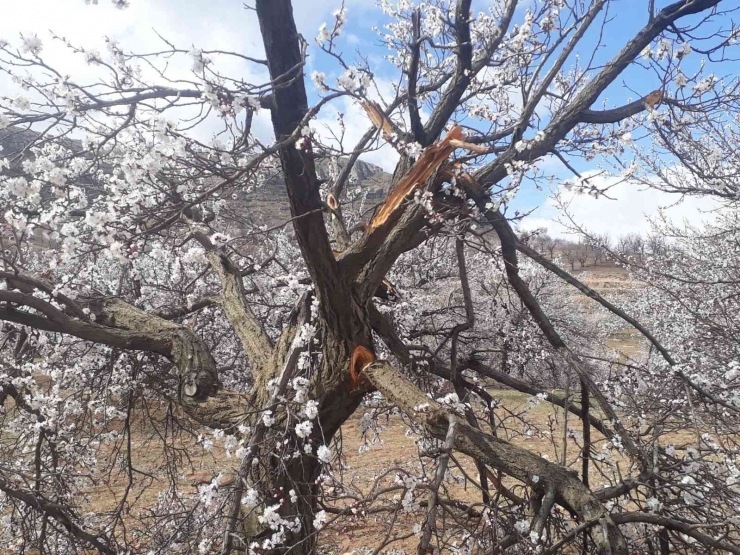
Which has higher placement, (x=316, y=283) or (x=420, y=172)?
(x=420, y=172)

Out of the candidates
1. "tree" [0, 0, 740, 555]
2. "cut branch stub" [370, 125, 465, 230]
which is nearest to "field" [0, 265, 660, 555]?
"tree" [0, 0, 740, 555]

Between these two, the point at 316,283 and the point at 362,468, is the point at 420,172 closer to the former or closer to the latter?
the point at 316,283

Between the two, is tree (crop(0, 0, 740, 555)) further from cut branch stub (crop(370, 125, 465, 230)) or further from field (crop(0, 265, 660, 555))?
field (crop(0, 265, 660, 555))

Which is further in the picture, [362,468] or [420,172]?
[362,468]

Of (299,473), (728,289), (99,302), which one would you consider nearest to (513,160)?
(299,473)

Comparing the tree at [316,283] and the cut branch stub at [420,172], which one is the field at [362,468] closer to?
the tree at [316,283]

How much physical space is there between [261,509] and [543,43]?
3.96 meters

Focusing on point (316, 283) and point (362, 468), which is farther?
point (362, 468)

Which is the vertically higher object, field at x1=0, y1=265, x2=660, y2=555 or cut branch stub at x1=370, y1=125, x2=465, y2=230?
cut branch stub at x1=370, y1=125, x2=465, y2=230

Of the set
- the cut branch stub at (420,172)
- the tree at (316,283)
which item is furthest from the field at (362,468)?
the cut branch stub at (420,172)

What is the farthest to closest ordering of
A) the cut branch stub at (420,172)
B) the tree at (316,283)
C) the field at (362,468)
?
the field at (362,468), the cut branch stub at (420,172), the tree at (316,283)

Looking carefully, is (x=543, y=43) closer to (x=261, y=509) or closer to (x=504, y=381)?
(x=504, y=381)

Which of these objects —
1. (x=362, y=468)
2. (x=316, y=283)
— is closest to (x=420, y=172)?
(x=316, y=283)

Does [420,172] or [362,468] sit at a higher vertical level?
Result: [420,172]
